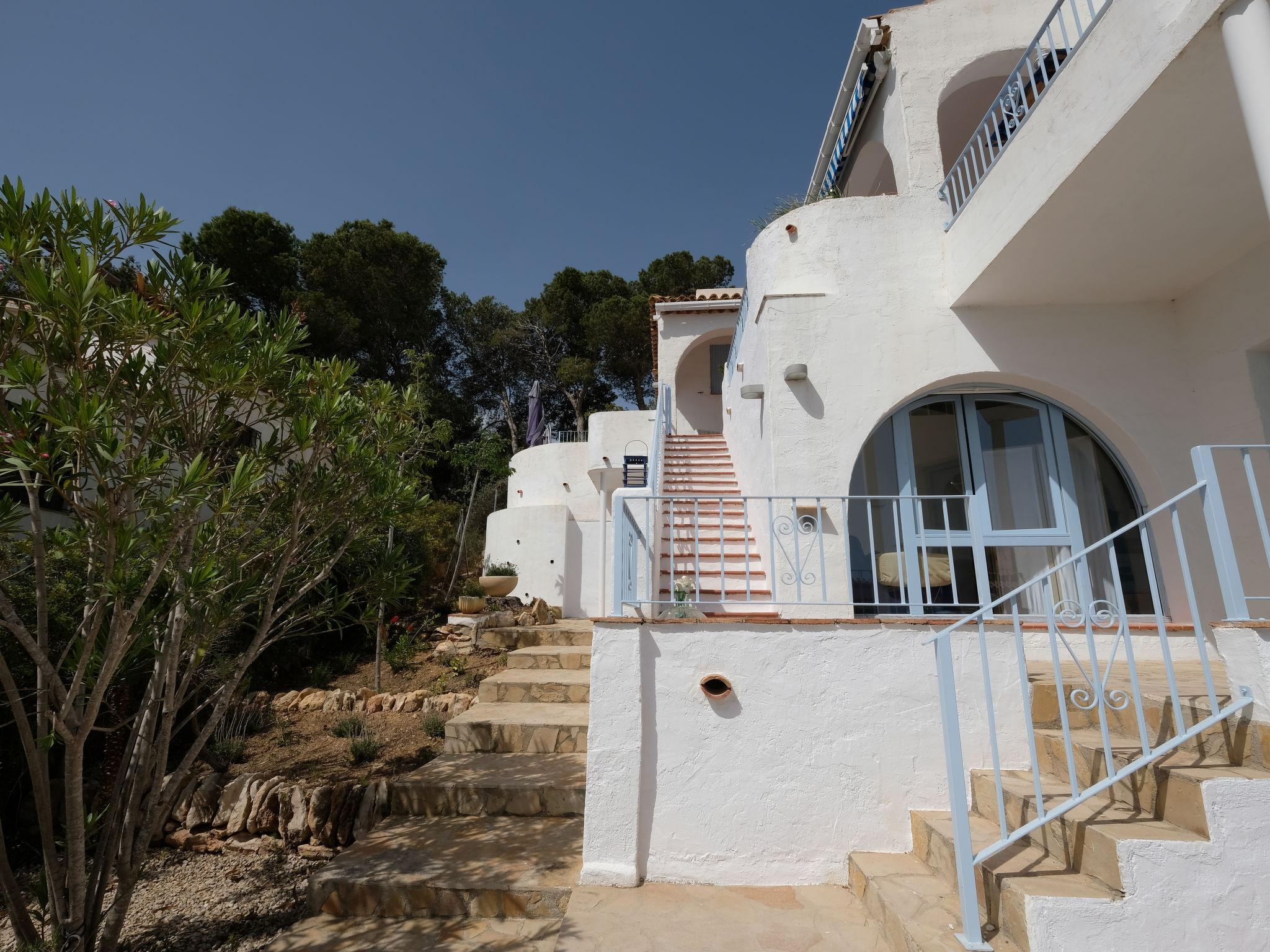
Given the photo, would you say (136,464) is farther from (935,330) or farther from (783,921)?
(935,330)

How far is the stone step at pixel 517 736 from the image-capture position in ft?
16.3

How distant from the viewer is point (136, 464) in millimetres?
2488

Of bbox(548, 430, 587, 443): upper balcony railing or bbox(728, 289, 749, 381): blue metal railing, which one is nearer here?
bbox(728, 289, 749, 381): blue metal railing

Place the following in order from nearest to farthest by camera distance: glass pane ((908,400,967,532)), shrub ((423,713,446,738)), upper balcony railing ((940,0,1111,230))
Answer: upper balcony railing ((940,0,1111,230)) → glass pane ((908,400,967,532)) → shrub ((423,713,446,738))

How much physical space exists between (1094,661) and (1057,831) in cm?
82

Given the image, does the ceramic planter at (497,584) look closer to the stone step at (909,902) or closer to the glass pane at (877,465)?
the glass pane at (877,465)

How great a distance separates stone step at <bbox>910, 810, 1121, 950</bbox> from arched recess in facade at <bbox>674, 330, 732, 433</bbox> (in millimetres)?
11721

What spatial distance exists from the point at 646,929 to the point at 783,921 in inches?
28.7

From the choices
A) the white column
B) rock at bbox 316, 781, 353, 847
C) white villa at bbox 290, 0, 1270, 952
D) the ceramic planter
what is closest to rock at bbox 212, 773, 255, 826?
rock at bbox 316, 781, 353, 847

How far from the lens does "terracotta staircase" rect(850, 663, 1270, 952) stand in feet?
8.08

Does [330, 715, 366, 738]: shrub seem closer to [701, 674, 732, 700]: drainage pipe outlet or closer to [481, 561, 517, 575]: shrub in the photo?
[701, 674, 732, 700]: drainage pipe outlet

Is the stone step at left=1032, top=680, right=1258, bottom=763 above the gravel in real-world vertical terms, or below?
above

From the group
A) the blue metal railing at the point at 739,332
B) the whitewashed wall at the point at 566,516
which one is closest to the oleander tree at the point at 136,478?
the blue metal railing at the point at 739,332

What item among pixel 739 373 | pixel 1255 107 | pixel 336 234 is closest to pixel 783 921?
pixel 1255 107
